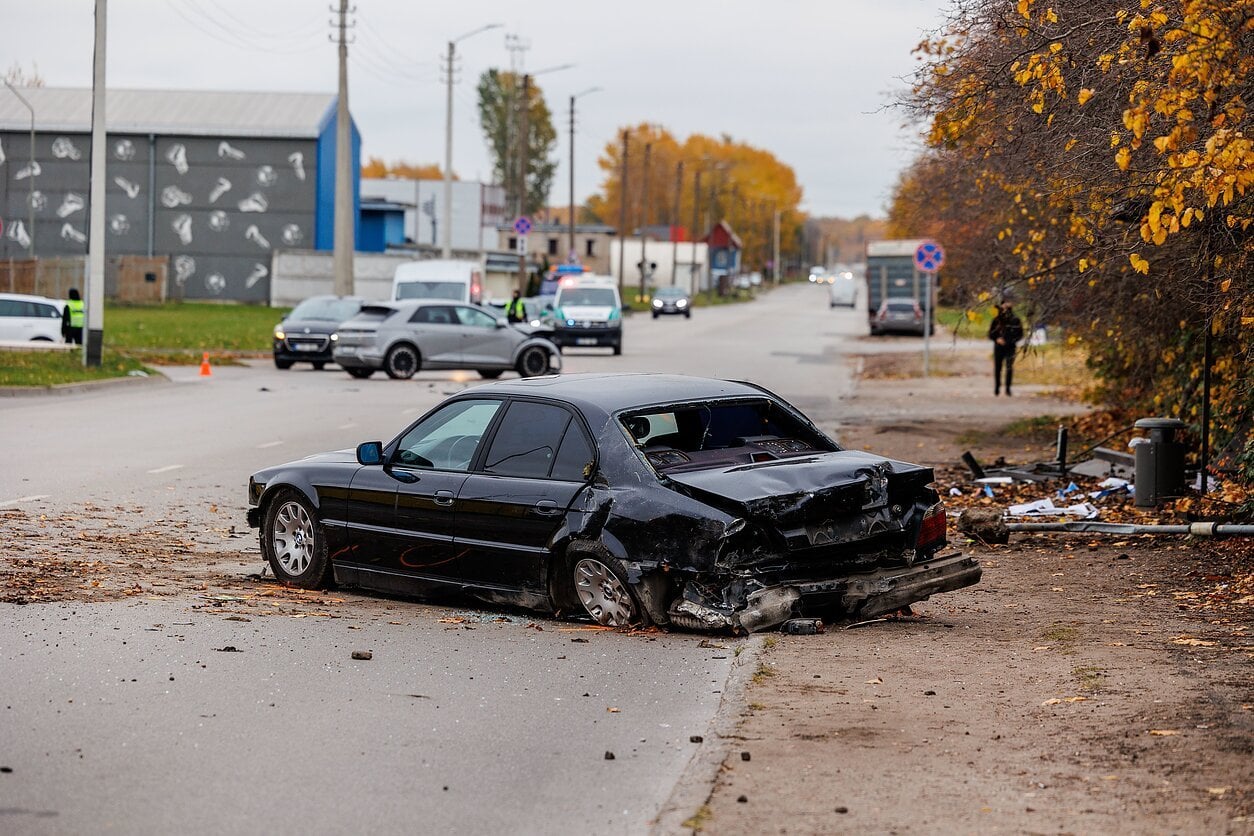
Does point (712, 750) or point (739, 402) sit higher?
point (739, 402)

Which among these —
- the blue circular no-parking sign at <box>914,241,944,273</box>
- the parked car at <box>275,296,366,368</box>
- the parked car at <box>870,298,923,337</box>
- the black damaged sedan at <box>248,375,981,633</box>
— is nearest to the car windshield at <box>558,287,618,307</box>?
the parked car at <box>275,296,366,368</box>

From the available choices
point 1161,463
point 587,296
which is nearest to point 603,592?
point 1161,463

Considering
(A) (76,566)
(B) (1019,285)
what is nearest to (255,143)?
(B) (1019,285)

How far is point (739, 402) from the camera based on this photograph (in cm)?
962

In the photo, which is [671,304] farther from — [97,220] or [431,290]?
[97,220]

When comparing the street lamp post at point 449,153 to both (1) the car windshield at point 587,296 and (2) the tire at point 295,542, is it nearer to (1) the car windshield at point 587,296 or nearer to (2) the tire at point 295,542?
(1) the car windshield at point 587,296

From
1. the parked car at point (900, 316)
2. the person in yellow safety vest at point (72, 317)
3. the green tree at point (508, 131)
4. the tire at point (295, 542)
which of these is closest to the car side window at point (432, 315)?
the person in yellow safety vest at point (72, 317)

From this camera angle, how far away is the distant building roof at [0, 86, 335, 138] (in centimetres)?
7231

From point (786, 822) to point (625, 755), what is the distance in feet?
3.57

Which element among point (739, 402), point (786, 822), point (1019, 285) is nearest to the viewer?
point (786, 822)

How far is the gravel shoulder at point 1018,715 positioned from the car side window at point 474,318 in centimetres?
2327

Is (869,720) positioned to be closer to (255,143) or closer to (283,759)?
(283,759)

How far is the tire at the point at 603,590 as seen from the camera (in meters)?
8.78

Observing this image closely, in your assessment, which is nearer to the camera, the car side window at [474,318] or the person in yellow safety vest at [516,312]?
the car side window at [474,318]
